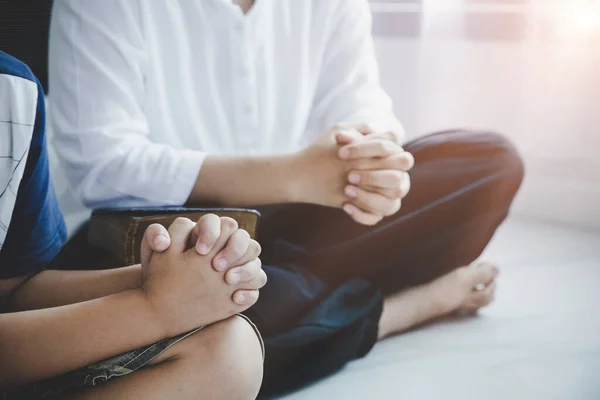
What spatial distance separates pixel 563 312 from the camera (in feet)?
1.98

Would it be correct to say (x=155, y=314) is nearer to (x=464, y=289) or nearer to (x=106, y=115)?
(x=106, y=115)

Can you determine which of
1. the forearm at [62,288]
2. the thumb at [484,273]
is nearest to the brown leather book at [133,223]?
the forearm at [62,288]

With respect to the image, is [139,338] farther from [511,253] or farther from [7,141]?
[511,253]

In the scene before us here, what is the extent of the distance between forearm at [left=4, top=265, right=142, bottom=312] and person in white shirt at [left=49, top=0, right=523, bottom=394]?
3.9 inches

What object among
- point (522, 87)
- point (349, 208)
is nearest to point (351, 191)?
point (349, 208)

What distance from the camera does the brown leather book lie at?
46cm

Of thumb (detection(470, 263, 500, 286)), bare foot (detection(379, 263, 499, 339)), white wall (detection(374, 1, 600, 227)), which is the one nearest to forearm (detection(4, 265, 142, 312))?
bare foot (detection(379, 263, 499, 339))

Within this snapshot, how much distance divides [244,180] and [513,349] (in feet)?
0.95

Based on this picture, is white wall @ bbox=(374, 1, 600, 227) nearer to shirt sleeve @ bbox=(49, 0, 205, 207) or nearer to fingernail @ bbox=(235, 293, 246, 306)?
shirt sleeve @ bbox=(49, 0, 205, 207)

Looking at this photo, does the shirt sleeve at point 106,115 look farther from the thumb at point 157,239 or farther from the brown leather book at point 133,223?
the thumb at point 157,239

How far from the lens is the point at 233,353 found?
0.41 m

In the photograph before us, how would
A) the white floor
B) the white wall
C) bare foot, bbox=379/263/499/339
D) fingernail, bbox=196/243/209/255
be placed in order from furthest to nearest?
the white wall
bare foot, bbox=379/263/499/339
the white floor
fingernail, bbox=196/243/209/255

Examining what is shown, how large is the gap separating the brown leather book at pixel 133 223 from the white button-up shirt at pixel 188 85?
5cm

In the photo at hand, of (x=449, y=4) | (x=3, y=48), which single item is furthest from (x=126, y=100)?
(x=449, y=4)
